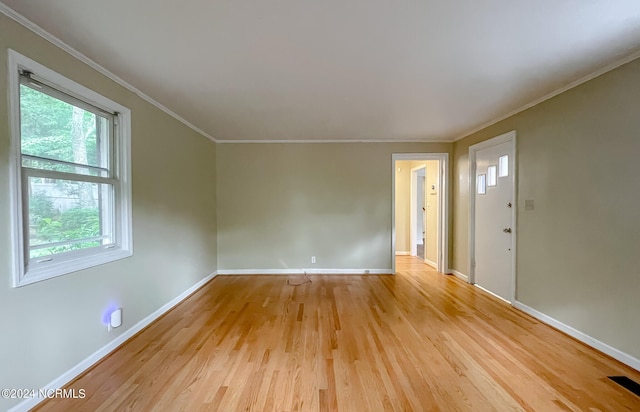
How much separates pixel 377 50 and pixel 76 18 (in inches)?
76.5

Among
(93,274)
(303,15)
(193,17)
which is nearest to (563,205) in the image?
(303,15)

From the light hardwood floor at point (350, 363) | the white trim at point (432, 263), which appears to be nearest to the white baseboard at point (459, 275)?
the white trim at point (432, 263)

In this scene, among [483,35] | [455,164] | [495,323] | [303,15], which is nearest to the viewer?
[303,15]

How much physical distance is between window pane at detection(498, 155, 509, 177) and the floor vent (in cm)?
229

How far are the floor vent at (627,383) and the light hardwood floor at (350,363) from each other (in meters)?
0.05

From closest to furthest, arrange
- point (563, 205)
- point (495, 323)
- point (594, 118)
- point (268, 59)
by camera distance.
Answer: point (268, 59), point (594, 118), point (563, 205), point (495, 323)

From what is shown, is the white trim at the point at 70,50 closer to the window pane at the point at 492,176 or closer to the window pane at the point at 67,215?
the window pane at the point at 67,215

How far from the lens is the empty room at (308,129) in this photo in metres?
1.65

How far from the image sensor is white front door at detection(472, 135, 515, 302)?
3.43 m

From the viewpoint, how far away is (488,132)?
386 centimetres

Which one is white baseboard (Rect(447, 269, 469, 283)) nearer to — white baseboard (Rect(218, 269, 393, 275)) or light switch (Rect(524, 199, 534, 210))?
white baseboard (Rect(218, 269, 393, 275))

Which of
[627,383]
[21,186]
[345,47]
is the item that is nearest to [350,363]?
[627,383]

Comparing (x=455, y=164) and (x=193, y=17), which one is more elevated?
(x=193, y=17)

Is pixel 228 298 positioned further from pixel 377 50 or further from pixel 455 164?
pixel 455 164
